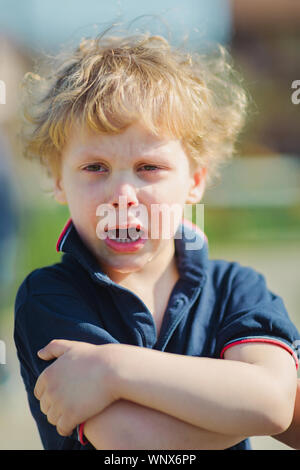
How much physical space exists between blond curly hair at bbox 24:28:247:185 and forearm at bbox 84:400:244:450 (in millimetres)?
628

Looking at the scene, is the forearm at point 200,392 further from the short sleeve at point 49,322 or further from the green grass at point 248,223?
the green grass at point 248,223

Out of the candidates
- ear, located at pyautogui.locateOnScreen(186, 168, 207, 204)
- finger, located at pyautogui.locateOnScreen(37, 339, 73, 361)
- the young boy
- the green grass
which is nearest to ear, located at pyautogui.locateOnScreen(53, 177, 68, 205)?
the young boy

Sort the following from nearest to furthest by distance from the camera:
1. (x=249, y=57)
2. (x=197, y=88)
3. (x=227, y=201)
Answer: (x=197, y=88), (x=227, y=201), (x=249, y=57)

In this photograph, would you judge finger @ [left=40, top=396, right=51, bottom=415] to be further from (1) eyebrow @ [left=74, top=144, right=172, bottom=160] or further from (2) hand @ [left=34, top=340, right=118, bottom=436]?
(1) eyebrow @ [left=74, top=144, right=172, bottom=160]

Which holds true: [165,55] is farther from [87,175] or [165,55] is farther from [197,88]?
[87,175]

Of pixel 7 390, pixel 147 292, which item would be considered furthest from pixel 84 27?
pixel 7 390

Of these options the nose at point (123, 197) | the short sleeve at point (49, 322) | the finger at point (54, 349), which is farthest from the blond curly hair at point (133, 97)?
the finger at point (54, 349)

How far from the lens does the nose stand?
4.24ft

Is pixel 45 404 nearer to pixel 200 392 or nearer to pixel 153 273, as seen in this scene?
pixel 200 392

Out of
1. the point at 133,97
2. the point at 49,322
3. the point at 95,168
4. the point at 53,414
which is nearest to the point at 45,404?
the point at 53,414

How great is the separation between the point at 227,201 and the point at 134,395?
7.62m

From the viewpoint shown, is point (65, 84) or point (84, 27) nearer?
point (65, 84)

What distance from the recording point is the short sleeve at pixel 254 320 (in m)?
1.26

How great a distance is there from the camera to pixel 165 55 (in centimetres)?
154
